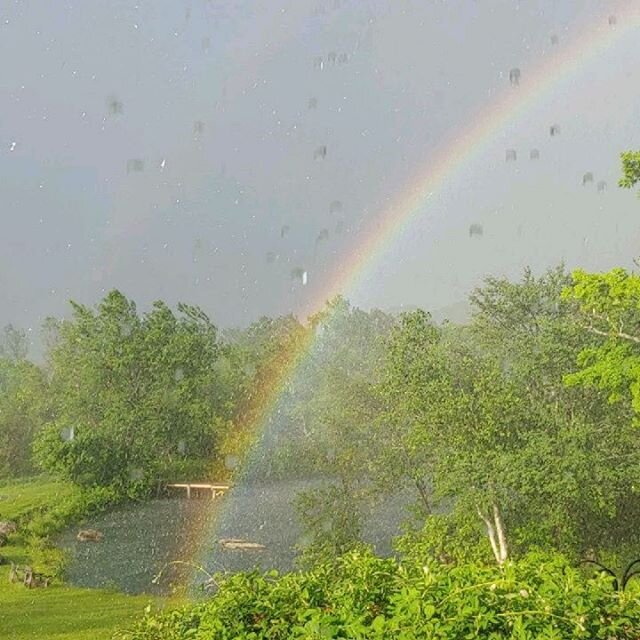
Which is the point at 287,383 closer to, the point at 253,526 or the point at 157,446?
the point at 157,446

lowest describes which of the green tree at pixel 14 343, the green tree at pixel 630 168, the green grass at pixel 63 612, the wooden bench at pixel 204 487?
Result: the green grass at pixel 63 612

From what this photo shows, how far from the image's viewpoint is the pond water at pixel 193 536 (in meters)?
16.4

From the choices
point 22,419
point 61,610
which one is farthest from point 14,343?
point 61,610

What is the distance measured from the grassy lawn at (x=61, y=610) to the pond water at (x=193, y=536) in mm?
1087

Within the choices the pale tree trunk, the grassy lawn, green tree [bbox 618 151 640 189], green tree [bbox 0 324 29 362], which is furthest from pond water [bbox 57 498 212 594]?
green tree [bbox 0 324 29 362]

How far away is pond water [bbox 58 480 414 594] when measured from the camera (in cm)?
1641

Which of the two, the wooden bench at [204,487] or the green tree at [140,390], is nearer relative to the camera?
the wooden bench at [204,487]

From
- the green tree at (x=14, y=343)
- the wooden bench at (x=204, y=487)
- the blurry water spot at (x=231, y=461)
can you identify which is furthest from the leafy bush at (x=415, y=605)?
the green tree at (x=14, y=343)

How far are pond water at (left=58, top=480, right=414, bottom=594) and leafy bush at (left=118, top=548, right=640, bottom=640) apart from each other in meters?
11.4

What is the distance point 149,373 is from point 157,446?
10.1 ft

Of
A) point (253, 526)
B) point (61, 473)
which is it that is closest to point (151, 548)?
point (253, 526)

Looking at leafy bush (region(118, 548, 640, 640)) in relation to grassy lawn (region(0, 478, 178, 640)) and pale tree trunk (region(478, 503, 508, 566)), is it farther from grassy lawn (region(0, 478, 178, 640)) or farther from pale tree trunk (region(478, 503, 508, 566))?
pale tree trunk (region(478, 503, 508, 566))

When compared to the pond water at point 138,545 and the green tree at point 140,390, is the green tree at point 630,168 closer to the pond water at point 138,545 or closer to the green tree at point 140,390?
the pond water at point 138,545

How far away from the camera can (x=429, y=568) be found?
92.3 inches
